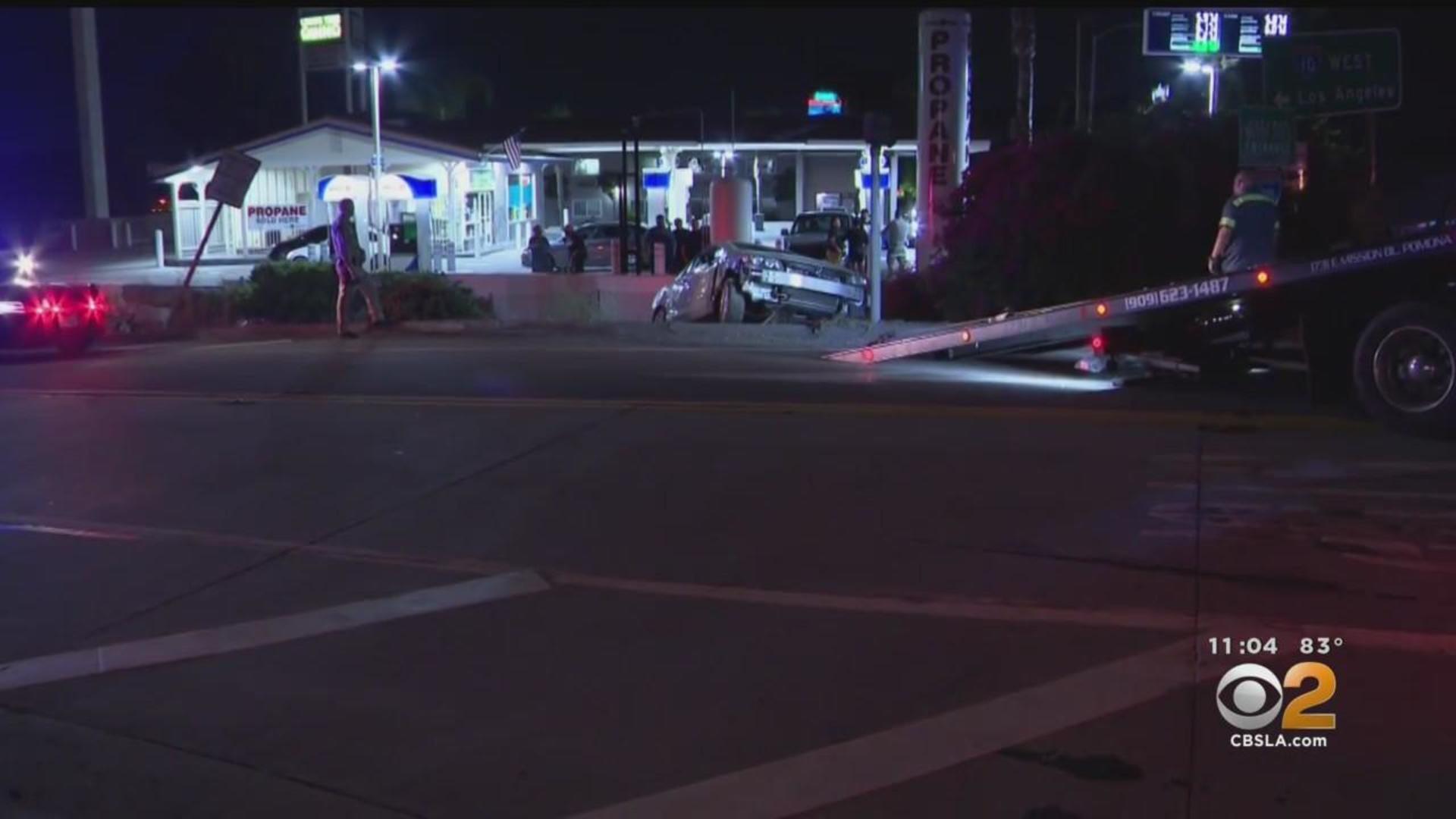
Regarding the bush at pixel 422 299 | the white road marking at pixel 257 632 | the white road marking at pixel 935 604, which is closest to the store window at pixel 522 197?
the bush at pixel 422 299

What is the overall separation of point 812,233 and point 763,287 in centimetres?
2385

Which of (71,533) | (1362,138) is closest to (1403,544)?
(71,533)

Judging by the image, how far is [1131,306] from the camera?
41.0 ft

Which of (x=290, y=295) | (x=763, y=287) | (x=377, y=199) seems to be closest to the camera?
(x=763, y=287)

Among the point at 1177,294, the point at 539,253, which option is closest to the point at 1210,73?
the point at 539,253

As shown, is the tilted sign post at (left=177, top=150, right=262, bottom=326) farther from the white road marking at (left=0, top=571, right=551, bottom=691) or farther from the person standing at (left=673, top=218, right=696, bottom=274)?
the white road marking at (left=0, top=571, right=551, bottom=691)

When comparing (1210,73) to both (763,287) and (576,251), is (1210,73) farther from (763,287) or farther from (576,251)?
(763,287)

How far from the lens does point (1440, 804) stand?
530 cm

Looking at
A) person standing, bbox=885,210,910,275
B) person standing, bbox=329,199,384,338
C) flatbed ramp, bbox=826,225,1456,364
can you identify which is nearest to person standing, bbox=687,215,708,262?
person standing, bbox=885,210,910,275

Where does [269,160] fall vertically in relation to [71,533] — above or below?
above

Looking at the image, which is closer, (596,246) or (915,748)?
(915,748)

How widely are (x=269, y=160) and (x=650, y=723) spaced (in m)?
44.5

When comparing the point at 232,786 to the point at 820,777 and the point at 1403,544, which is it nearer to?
the point at 820,777

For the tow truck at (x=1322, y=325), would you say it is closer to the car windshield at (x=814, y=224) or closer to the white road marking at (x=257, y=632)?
the white road marking at (x=257, y=632)
